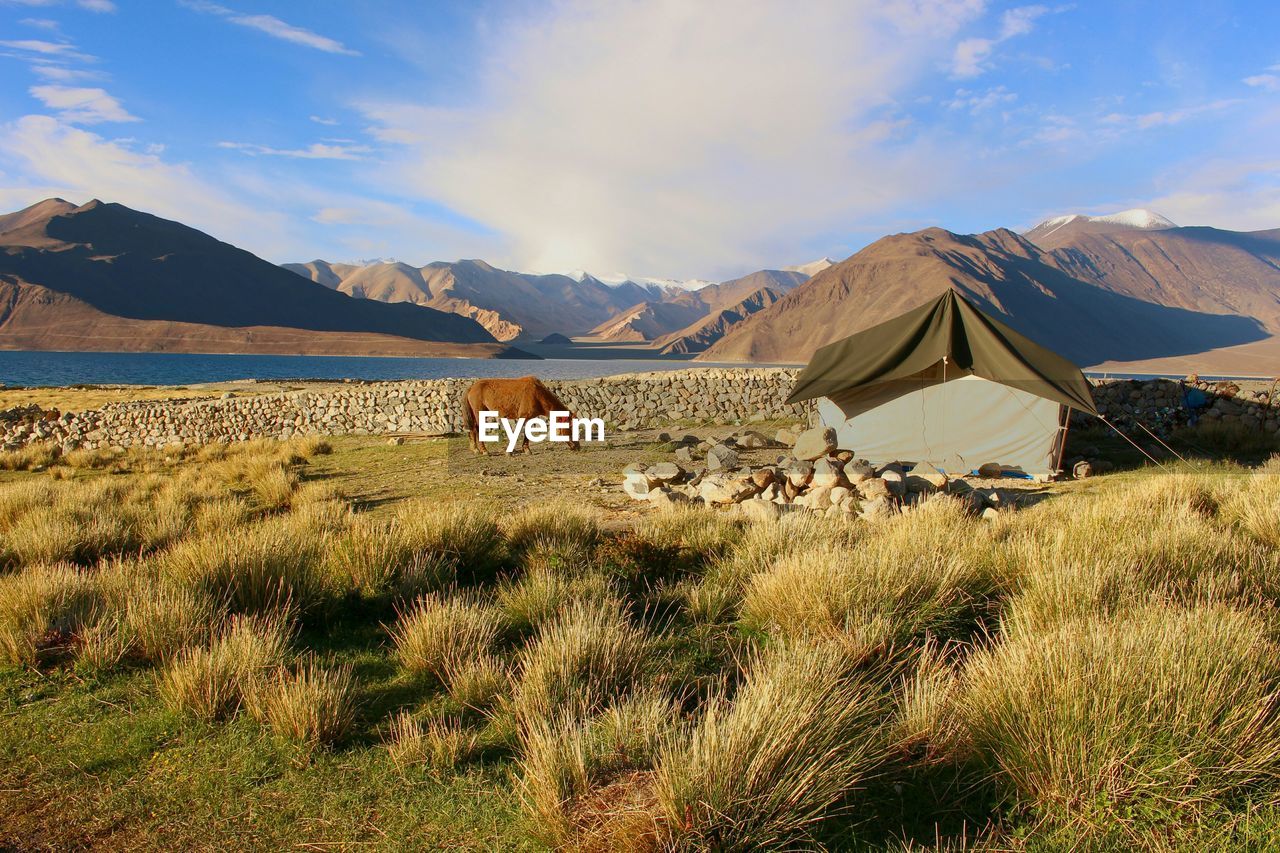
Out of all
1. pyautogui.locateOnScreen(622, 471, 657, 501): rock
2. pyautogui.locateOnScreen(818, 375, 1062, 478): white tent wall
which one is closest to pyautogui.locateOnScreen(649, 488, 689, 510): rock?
pyautogui.locateOnScreen(622, 471, 657, 501): rock

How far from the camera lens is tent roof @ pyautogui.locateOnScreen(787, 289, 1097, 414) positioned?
1209 cm

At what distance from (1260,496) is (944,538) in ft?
13.7

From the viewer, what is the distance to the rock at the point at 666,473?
10453mm

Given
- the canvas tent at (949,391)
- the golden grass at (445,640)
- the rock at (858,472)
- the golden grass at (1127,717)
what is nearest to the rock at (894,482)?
the rock at (858,472)

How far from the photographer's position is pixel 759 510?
26.3ft

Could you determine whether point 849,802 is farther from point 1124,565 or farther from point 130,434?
point 130,434

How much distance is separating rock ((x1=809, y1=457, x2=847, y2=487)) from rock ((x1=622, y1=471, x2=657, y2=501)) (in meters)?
2.26

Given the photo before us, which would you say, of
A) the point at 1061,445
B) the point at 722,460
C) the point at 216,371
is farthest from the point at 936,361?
the point at 216,371

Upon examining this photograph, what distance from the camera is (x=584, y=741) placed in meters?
2.97

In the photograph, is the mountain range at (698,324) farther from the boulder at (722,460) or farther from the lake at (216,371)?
the boulder at (722,460)

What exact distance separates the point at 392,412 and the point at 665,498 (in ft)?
47.7

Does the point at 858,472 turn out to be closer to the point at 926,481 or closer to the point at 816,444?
the point at 926,481

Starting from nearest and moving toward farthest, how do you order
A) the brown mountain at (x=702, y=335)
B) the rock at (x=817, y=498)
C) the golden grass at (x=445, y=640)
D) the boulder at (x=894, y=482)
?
the golden grass at (x=445, y=640), the rock at (x=817, y=498), the boulder at (x=894, y=482), the brown mountain at (x=702, y=335)

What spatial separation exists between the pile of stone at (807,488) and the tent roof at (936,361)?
7.90 ft
